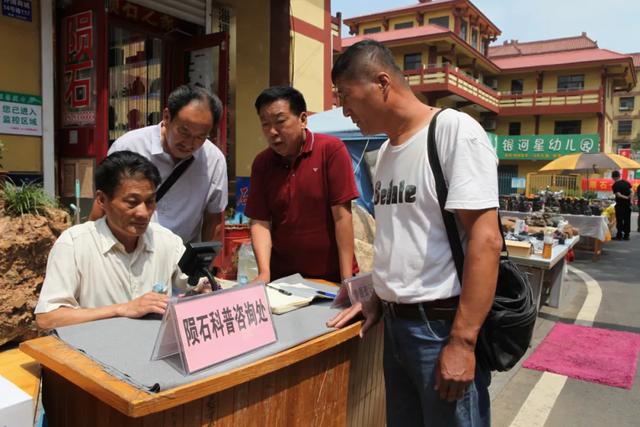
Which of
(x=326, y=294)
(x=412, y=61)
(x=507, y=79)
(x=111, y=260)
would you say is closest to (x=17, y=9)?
(x=111, y=260)

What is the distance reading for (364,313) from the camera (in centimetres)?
171

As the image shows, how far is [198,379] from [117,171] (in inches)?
32.6

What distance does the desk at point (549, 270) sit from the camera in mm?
4727

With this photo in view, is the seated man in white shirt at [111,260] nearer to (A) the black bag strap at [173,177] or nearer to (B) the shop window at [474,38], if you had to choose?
(A) the black bag strap at [173,177]

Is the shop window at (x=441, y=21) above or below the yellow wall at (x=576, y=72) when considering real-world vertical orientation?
above

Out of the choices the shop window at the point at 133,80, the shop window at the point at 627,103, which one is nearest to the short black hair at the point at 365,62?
the shop window at the point at 133,80

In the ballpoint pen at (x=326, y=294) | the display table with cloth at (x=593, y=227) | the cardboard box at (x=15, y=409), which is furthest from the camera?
the display table with cloth at (x=593, y=227)

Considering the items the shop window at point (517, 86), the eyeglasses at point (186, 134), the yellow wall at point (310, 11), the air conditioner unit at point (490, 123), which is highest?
the shop window at point (517, 86)

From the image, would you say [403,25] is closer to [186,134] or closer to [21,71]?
[21,71]

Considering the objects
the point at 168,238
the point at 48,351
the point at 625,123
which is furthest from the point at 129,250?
the point at 625,123

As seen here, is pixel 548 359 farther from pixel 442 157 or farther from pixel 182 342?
pixel 182 342

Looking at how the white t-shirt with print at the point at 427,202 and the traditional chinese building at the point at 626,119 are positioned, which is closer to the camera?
the white t-shirt with print at the point at 427,202

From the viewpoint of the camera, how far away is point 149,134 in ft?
7.59

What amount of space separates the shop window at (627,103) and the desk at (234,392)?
51851mm
